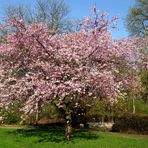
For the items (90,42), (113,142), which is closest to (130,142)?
(113,142)

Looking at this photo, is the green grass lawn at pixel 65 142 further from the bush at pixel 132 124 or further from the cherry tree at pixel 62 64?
the bush at pixel 132 124

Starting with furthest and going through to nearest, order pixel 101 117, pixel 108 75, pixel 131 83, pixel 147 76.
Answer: pixel 147 76 < pixel 101 117 < pixel 131 83 < pixel 108 75

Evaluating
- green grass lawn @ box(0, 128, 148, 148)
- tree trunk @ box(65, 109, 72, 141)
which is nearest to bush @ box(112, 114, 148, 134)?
green grass lawn @ box(0, 128, 148, 148)

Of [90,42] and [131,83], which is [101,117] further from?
[90,42]

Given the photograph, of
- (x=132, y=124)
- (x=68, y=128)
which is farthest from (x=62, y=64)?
(x=132, y=124)

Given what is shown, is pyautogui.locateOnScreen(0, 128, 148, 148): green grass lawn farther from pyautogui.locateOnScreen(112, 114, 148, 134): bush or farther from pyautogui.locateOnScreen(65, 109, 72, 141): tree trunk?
pyautogui.locateOnScreen(112, 114, 148, 134): bush

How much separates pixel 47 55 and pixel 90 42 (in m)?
1.86

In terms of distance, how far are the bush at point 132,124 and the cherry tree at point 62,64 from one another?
4450 millimetres

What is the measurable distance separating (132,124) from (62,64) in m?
7.57

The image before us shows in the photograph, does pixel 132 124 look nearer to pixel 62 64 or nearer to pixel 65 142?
pixel 65 142

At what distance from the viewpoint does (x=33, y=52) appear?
16.9 metres

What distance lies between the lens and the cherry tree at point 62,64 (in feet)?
50.7

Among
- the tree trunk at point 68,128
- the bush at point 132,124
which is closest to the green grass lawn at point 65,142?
the tree trunk at point 68,128

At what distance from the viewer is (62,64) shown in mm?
16000
